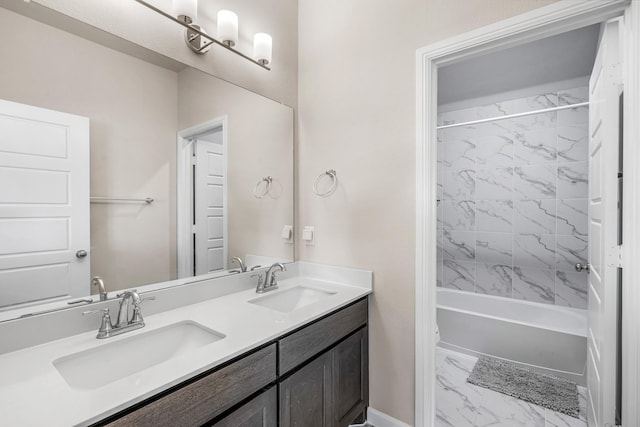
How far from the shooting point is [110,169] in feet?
4.07

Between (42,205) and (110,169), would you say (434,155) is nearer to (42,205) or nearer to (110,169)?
(110,169)

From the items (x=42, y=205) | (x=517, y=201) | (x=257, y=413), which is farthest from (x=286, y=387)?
(x=517, y=201)

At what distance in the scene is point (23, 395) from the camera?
29.6 inches

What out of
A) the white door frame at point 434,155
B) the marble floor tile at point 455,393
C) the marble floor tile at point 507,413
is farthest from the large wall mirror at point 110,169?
the marble floor tile at point 507,413

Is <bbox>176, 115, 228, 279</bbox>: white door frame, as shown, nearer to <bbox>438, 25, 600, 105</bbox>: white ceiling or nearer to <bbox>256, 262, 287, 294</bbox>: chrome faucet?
<bbox>256, 262, 287, 294</bbox>: chrome faucet

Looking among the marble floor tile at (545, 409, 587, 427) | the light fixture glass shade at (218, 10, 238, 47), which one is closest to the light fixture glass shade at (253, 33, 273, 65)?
the light fixture glass shade at (218, 10, 238, 47)

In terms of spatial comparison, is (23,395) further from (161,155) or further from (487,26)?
(487,26)

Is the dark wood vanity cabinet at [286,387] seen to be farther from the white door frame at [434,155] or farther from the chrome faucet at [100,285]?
the chrome faucet at [100,285]

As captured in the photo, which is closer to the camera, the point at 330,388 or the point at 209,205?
the point at 330,388

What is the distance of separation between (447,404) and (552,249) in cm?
178

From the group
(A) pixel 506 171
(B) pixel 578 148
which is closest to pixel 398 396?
(A) pixel 506 171

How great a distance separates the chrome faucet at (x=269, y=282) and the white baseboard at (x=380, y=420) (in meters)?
0.92

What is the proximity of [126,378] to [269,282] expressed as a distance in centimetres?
98

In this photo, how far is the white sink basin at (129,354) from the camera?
3.13 feet
